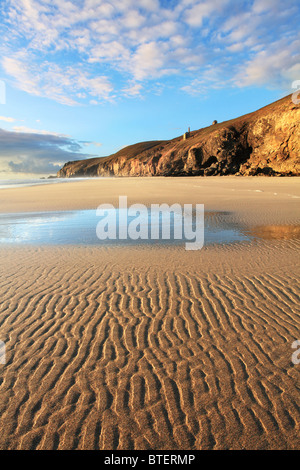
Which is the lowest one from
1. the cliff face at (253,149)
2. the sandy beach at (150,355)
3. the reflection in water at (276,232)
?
the sandy beach at (150,355)

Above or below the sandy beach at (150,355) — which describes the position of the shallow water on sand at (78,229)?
above

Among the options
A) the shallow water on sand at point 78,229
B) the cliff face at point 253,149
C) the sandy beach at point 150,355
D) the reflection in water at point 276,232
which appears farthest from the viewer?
the cliff face at point 253,149

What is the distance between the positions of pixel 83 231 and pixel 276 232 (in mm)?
7041

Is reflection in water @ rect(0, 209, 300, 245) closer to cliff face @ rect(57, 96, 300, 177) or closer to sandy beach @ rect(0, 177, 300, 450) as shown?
sandy beach @ rect(0, 177, 300, 450)

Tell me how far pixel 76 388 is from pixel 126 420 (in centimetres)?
70

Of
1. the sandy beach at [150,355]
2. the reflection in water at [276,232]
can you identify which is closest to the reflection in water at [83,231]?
the reflection in water at [276,232]

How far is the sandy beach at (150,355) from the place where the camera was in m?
2.67

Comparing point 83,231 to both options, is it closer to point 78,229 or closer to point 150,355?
point 78,229

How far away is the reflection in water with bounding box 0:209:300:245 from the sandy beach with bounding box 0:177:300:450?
2.40 m

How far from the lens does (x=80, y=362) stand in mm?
3611

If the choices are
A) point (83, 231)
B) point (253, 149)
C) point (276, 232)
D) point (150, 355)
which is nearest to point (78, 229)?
point (83, 231)

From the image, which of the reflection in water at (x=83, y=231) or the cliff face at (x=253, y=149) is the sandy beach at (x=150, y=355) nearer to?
the reflection in water at (x=83, y=231)

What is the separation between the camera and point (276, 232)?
1064 centimetres
